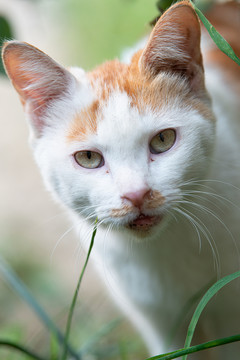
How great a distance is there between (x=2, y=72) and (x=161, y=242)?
762 millimetres

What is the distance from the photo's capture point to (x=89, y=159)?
1436 millimetres

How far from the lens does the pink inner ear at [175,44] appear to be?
1.36 m

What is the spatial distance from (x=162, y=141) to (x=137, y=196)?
23 centimetres

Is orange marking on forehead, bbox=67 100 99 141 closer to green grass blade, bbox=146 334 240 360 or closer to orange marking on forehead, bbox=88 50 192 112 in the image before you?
orange marking on forehead, bbox=88 50 192 112

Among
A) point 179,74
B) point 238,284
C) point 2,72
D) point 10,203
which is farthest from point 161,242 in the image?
point 10,203

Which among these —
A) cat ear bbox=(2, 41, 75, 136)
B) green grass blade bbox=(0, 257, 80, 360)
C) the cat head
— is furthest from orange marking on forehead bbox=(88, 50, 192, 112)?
green grass blade bbox=(0, 257, 80, 360)

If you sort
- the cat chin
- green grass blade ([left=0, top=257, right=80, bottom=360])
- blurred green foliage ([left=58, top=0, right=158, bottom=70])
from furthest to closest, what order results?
blurred green foliage ([left=58, top=0, right=158, bottom=70]), green grass blade ([left=0, top=257, right=80, bottom=360]), the cat chin

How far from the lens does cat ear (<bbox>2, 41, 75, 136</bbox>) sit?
142cm

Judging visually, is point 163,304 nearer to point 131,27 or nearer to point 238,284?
point 238,284

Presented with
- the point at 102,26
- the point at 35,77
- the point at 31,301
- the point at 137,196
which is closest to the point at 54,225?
the point at 102,26

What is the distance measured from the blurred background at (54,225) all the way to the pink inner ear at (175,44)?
704 mm

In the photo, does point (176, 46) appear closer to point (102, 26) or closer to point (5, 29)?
point (5, 29)

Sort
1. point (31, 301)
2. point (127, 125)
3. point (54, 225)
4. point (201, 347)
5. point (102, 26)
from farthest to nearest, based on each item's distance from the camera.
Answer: point (54, 225) < point (102, 26) < point (31, 301) < point (127, 125) < point (201, 347)

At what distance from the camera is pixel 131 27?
10.8 ft
